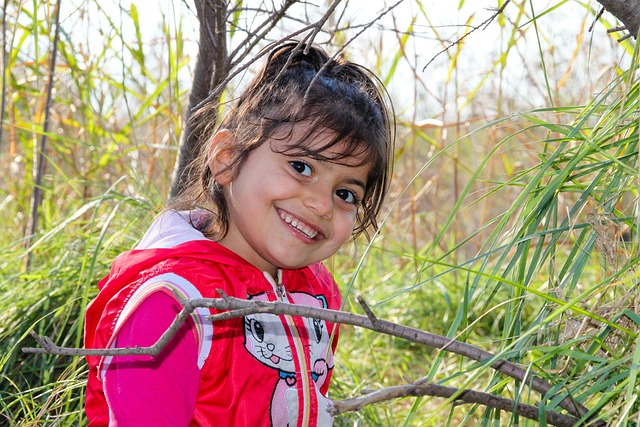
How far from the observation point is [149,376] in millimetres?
1369

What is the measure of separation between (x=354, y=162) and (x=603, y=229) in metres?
0.52

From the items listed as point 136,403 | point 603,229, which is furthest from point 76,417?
point 603,229

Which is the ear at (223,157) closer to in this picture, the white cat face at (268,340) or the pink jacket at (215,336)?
the pink jacket at (215,336)

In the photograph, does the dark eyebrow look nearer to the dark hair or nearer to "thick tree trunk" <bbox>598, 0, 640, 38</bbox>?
the dark hair

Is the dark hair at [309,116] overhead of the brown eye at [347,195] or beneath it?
overhead

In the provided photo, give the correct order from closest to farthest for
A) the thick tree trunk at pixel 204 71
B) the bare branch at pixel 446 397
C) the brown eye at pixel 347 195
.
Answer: the bare branch at pixel 446 397
the brown eye at pixel 347 195
the thick tree trunk at pixel 204 71

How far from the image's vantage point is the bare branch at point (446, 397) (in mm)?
790

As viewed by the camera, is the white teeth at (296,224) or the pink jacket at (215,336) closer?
the pink jacket at (215,336)

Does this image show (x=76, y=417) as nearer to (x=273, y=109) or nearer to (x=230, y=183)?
(x=230, y=183)

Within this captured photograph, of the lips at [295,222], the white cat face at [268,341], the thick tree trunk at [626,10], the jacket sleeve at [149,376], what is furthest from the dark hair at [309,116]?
the thick tree trunk at [626,10]

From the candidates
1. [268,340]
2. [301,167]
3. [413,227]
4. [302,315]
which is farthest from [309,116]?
[413,227]

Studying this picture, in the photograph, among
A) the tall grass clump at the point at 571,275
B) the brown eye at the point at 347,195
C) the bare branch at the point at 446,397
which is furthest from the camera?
the brown eye at the point at 347,195

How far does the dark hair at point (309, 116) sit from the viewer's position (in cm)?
159

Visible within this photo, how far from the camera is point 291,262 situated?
1.58 meters
